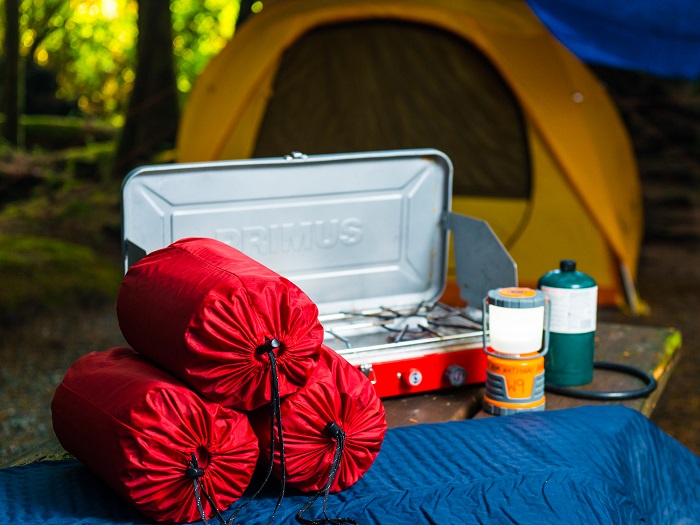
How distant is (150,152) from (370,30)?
3.32 metres

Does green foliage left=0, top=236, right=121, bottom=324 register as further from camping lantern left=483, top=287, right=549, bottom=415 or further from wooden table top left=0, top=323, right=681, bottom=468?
camping lantern left=483, top=287, right=549, bottom=415

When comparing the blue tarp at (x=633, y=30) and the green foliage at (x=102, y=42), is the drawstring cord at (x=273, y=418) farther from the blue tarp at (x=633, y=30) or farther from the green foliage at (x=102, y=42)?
the green foliage at (x=102, y=42)

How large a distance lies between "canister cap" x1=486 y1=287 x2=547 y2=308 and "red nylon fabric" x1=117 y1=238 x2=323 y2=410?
534 mm

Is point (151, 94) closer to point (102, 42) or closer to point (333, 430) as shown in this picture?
point (102, 42)

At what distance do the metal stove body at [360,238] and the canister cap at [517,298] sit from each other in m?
0.10

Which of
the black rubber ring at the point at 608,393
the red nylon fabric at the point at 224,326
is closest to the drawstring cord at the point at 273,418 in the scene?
the red nylon fabric at the point at 224,326

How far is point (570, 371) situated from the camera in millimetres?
1852

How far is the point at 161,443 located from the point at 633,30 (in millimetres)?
3135

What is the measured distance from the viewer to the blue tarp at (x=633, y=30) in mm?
3566

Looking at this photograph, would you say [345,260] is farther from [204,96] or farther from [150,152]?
[150,152]

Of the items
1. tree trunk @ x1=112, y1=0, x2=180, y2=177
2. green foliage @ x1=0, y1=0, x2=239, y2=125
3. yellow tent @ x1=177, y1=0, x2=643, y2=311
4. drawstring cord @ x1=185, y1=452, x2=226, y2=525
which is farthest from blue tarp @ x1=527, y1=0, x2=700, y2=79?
green foliage @ x1=0, y1=0, x2=239, y2=125

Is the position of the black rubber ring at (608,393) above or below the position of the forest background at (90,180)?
above

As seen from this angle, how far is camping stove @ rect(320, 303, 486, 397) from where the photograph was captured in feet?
5.56

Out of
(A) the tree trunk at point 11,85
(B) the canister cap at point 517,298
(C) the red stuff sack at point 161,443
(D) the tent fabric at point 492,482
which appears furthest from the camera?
(A) the tree trunk at point 11,85
